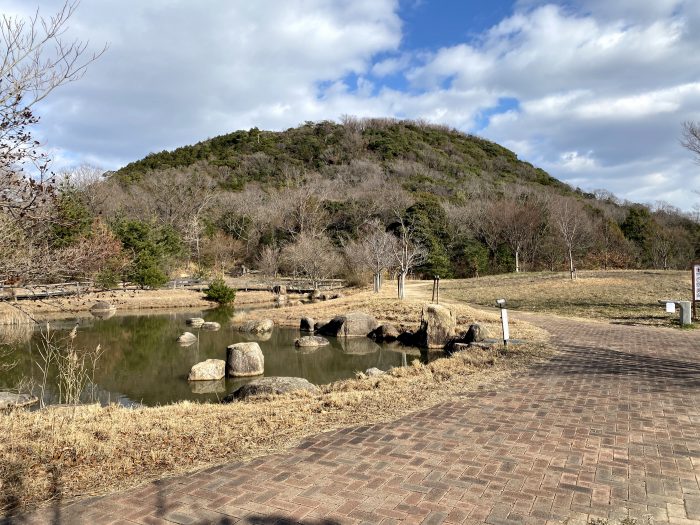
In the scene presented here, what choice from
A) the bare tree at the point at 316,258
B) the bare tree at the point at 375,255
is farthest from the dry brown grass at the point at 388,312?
the bare tree at the point at 316,258

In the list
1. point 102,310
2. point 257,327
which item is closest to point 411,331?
point 257,327

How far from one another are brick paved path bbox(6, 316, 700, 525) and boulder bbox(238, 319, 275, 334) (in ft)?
47.2

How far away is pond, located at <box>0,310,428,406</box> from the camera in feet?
37.7

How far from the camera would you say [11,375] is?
12.9m

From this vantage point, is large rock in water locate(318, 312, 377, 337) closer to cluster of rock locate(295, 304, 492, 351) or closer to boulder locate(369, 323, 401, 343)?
cluster of rock locate(295, 304, 492, 351)

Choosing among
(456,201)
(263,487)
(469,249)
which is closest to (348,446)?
(263,487)

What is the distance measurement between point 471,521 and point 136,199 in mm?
52734

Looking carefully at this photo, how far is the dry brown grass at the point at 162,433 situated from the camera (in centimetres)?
402

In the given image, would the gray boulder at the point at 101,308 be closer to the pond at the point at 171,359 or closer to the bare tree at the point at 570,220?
the pond at the point at 171,359

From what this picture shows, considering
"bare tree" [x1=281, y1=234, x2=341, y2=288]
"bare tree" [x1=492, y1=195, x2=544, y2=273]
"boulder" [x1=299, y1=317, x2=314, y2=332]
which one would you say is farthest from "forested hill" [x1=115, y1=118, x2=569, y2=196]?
"boulder" [x1=299, y1=317, x2=314, y2=332]

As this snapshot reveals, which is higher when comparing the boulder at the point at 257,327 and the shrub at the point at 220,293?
the shrub at the point at 220,293

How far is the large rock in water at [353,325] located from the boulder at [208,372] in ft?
22.4

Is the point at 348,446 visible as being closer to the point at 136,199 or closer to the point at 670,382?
the point at 670,382

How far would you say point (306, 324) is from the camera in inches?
805
